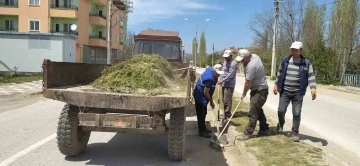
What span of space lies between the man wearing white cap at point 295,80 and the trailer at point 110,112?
2.22 m

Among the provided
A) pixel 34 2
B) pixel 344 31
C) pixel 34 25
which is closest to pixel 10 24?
pixel 34 25

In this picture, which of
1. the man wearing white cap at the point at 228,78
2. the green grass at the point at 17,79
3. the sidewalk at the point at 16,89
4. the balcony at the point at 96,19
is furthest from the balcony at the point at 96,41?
the man wearing white cap at the point at 228,78

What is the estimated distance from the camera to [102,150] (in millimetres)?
6223

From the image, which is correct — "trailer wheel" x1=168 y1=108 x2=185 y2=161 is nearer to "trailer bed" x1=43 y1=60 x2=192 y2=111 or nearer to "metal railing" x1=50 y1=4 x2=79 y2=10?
"trailer bed" x1=43 y1=60 x2=192 y2=111

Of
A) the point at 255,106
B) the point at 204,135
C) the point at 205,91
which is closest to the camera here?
the point at 255,106

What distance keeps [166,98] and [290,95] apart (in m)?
2.89

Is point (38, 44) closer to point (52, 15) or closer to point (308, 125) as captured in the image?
point (52, 15)

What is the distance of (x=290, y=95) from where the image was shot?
6633 millimetres

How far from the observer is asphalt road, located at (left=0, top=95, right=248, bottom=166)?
5520mm

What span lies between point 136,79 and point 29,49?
22825mm

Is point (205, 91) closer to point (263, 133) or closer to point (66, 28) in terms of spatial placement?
point (263, 133)

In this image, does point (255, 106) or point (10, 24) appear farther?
point (10, 24)

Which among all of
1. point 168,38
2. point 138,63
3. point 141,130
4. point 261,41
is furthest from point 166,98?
point 261,41

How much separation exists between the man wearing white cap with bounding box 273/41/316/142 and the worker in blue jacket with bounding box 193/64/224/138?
3.99 ft
